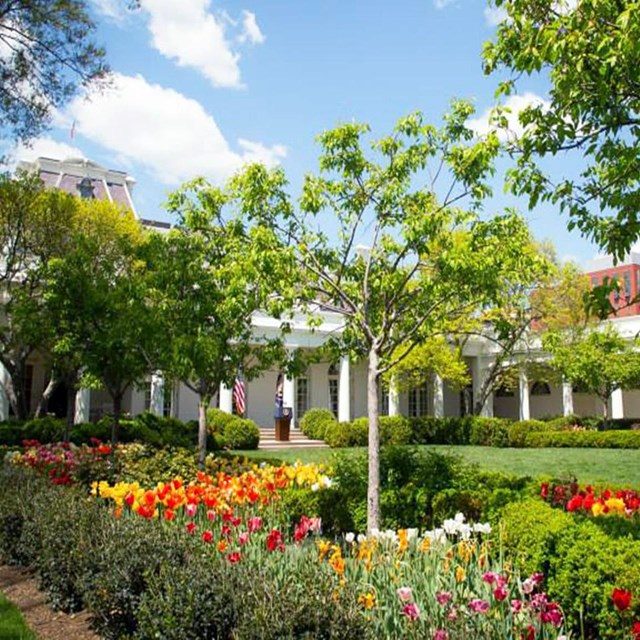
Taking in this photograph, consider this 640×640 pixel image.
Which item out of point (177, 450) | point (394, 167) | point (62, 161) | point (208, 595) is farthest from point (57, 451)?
point (62, 161)

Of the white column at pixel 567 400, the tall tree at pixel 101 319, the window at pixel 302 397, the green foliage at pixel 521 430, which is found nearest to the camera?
the tall tree at pixel 101 319

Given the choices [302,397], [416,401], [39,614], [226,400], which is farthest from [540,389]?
[39,614]

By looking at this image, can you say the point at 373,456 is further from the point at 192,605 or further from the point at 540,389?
the point at 540,389

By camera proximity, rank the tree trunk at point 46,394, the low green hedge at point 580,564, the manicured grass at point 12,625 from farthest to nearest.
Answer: the tree trunk at point 46,394, the manicured grass at point 12,625, the low green hedge at point 580,564

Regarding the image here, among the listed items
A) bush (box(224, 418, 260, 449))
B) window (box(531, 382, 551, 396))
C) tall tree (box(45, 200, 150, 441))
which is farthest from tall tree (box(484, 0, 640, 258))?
window (box(531, 382, 551, 396))

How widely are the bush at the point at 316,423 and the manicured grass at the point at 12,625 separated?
825 inches

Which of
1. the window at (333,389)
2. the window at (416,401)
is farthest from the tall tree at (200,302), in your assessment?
the window at (416,401)

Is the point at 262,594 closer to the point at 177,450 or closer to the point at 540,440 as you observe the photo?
the point at 177,450

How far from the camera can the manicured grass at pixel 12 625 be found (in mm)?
4695

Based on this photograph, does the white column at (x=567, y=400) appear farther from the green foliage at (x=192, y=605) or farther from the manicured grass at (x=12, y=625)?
A: the green foliage at (x=192, y=605)

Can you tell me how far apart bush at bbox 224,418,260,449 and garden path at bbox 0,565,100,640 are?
1580cm

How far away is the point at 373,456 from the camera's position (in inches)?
275

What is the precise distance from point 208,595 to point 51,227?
17.2m

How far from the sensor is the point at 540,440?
25594 mm
